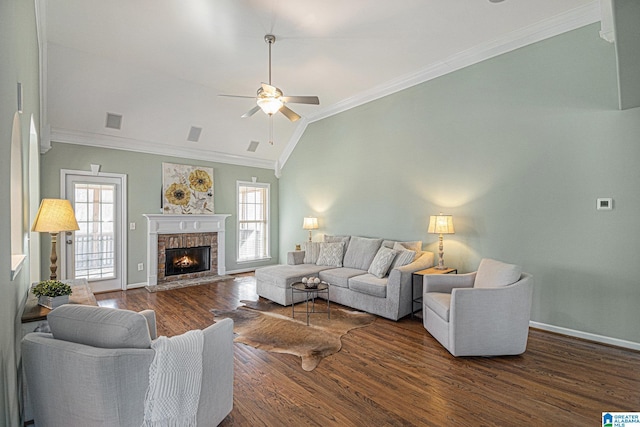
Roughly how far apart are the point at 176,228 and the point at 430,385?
555 centimetres

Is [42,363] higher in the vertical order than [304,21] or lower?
lower

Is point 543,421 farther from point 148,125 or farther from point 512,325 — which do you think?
point 148,125

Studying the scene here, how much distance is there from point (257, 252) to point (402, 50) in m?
5.52

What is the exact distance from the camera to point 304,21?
3.59 metres

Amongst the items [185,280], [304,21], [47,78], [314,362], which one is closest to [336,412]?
[314,362]

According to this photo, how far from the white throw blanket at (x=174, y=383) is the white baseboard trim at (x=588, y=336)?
3.88m

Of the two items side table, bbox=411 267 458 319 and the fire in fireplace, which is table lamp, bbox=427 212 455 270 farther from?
the fire in fireplace

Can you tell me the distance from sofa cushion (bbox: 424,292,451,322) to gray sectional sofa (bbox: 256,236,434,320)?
19.5 inches

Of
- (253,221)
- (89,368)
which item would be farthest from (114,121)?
(89,368)

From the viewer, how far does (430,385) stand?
2.58 metres

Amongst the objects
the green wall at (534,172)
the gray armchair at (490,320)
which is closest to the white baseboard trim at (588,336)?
the green wall at (534,172)

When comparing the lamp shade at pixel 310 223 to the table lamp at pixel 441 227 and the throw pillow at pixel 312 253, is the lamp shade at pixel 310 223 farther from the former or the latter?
the table lamp at pixel 441 227

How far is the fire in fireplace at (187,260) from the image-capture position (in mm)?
6449

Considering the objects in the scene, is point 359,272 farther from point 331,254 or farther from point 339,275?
point 331,254
